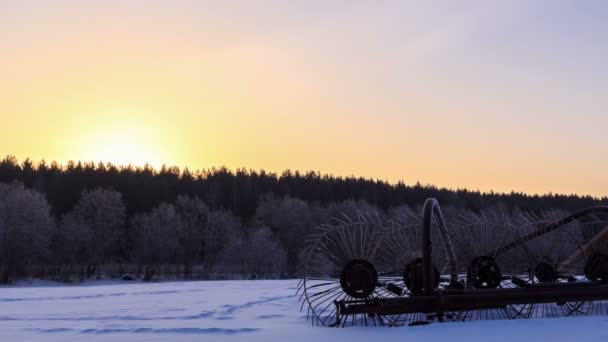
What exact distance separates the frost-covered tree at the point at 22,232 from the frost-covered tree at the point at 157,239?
9.50 m

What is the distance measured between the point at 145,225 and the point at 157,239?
342 centimetres

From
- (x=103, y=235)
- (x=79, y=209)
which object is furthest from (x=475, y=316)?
(x=79, y=209)

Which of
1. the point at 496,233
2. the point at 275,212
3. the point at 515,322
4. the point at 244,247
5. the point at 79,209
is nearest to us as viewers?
the point at 515,322

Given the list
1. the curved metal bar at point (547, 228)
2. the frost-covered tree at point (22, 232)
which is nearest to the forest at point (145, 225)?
the frost-covered tree at point (22, 232)

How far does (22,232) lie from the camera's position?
53.8 metres

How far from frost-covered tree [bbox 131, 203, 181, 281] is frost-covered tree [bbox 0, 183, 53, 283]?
9502 mm

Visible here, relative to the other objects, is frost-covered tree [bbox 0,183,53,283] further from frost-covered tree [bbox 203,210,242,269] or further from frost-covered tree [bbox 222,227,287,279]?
frost-covered tree [bbox 222,227,287,279]

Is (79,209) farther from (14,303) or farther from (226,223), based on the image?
(14,303)

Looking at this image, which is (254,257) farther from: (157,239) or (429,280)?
(429,280)

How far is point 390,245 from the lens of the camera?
37.4 ft

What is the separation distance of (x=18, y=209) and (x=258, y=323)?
171 ft

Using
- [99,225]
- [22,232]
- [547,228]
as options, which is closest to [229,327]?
[547,228]

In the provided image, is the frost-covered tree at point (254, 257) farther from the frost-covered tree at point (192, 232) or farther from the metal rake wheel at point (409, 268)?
the metal rake wheel at point (409, 268)

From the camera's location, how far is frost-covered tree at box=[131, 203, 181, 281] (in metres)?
61.7
